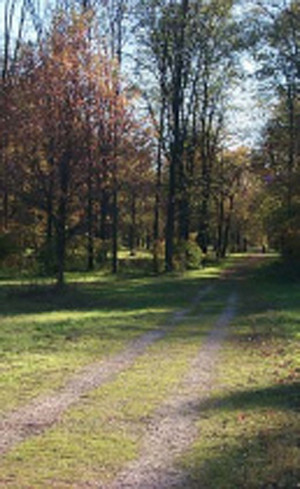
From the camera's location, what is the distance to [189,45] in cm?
4075

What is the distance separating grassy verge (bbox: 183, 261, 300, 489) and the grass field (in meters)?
0.01

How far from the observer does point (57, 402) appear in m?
7.96

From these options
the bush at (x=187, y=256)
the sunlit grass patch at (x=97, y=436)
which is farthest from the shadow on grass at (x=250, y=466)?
the bush at (x=187, y=256)

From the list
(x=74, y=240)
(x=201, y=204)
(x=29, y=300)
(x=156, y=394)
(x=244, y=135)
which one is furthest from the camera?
(x=244, y=135)

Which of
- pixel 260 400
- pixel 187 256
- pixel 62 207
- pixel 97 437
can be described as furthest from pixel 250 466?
pixel 187 256

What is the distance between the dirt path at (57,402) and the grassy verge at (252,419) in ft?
5.31

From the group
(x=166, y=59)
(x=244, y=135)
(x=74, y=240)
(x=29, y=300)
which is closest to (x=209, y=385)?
(x=29, y=300)

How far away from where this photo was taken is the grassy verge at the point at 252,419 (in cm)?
530

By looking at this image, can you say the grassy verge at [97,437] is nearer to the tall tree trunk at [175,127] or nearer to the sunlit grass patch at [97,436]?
the sunlit grass patch at [97,436]

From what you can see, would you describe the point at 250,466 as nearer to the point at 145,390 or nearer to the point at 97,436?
the point at 97,436

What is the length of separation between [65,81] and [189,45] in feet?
61.5

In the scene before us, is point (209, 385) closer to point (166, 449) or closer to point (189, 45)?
point (166, 449)

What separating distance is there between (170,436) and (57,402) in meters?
1.99

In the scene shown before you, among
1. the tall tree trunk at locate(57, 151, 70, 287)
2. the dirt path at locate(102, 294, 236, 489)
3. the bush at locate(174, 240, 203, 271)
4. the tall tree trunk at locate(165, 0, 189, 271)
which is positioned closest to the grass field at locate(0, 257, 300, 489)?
the dirt path at locate(102, 294, 236, 489)
